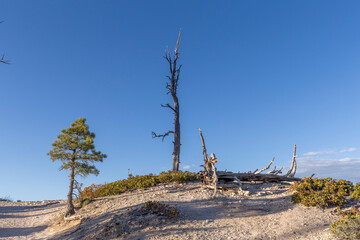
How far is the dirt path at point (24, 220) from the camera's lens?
16.6 metres

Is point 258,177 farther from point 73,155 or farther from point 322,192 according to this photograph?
point 73,155

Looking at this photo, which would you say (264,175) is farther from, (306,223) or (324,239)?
(324,239)

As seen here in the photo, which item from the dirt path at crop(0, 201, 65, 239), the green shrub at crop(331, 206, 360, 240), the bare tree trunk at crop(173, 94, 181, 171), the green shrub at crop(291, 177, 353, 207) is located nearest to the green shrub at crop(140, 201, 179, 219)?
the green shrub at crop(331, 206, 360, 240)

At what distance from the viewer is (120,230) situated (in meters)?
11.7

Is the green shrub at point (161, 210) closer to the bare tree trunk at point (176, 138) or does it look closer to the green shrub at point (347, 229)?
the green shrub at point (347, 229)

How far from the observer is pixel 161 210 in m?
12.8

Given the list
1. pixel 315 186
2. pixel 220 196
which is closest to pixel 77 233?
pixel 220 196

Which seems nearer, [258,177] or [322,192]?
[322,192]

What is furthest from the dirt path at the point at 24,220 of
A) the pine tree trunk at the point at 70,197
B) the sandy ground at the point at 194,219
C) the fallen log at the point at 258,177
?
the fallen log at the point at 258,177

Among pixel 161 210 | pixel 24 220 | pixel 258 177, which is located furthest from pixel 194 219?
pixel 24 220

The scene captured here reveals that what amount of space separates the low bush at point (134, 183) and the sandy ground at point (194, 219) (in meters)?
0.71

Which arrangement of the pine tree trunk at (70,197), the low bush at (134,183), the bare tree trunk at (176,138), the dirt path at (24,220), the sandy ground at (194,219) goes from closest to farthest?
the sandy ground at (194,219) < the pine tree trunk at (70,197) < the dirt path at (24,220) < the low bush at (134,183) < the bare tree trunk at (176,138)

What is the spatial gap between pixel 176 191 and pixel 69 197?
6.34 m

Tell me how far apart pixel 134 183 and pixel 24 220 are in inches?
324
